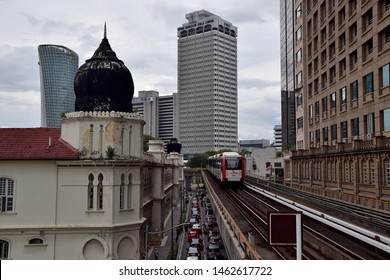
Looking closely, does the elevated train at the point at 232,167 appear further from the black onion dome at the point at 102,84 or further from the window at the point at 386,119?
the black onion dome at the point at 102,84

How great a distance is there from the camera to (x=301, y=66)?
2283 inches

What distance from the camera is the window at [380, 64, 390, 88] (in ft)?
108

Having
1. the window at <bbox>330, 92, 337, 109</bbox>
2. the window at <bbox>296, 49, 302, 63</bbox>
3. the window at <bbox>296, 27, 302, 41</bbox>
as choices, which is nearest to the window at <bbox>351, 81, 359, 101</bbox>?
the window at <bbox>330, 92, 337, 109</bbox>

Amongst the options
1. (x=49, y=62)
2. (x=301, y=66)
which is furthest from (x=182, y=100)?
(x=301, y=66)

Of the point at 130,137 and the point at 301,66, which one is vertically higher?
the point at 301,66

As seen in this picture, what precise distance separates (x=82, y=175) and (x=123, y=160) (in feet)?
8.49

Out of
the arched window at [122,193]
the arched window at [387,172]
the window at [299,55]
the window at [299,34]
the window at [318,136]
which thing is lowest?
the arched window at [122,193]

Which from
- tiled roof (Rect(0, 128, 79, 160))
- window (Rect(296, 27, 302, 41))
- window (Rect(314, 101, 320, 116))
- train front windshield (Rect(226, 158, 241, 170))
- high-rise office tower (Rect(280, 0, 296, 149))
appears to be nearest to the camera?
tiled roof (Rect(0, 128, 79, 160))

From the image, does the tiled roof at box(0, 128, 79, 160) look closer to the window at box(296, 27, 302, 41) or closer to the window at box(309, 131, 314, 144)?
the window at box(309, 131, 314, 144)

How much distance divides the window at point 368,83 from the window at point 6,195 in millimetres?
29966

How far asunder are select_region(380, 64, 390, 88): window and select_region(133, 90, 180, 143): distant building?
4652cm

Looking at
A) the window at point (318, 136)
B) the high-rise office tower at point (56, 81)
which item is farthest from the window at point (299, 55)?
the high-rise office tower at point (56, 81)

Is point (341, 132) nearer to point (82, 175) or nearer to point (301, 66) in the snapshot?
point (301, 66)

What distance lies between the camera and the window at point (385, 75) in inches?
1295
